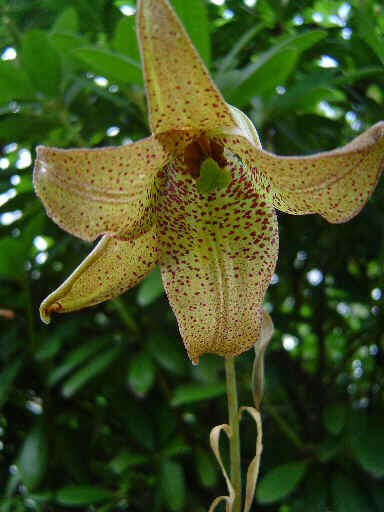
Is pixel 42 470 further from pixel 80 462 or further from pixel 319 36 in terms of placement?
pixel 319 36

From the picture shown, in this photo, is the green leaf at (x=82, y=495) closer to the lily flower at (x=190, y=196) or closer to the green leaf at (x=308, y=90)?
the lily flower at (x=190, y=196)

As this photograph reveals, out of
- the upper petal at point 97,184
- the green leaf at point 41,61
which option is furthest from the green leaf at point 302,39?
the green leaf at point 41,61

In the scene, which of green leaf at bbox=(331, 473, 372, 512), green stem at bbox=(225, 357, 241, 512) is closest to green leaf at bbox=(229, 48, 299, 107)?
green stem at bbox=(225, 357, 241, 512)

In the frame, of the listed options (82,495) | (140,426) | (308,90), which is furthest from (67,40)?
(82,495)

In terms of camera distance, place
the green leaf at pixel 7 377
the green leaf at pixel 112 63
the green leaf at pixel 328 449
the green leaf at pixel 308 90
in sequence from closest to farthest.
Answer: the green leaf at pixel 112 63, the green leaf at pixel 308 90, the green leaf at pixel 328 449, the green leaf at pixel 7 377

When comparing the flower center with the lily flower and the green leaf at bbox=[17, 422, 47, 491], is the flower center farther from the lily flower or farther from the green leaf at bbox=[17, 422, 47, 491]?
the green leaf at bbox=[17, 422, 47, 491]

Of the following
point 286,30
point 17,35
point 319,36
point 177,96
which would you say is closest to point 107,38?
point 17,35

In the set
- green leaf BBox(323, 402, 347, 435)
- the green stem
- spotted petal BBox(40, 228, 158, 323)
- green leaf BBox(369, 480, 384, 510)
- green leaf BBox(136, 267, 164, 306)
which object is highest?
spotted petal BBox(40, 228, 158, 323)

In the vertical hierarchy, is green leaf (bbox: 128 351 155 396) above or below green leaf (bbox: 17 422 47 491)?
above
